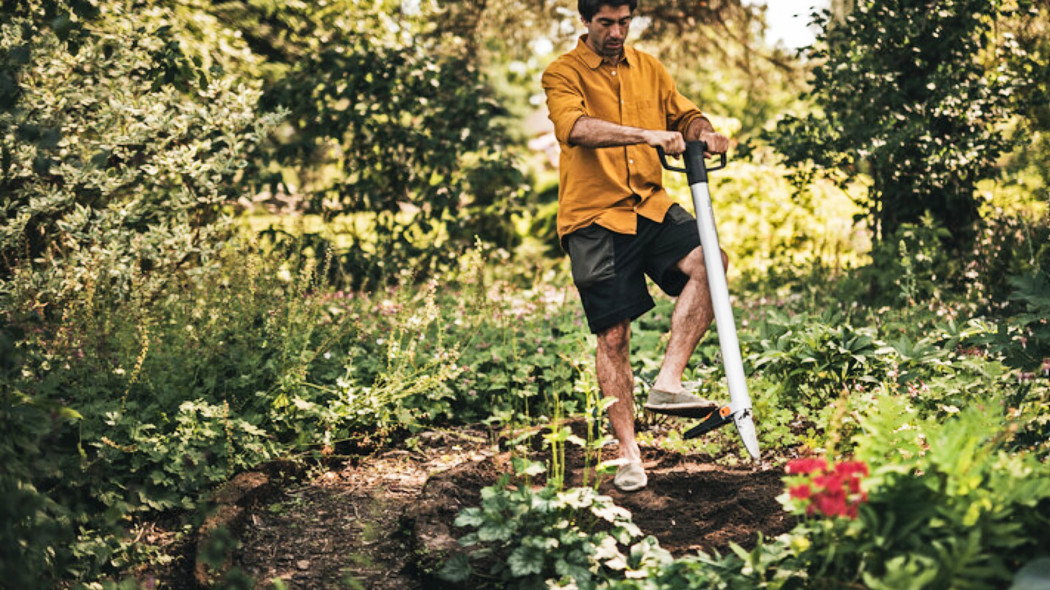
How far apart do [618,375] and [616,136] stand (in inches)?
34.4

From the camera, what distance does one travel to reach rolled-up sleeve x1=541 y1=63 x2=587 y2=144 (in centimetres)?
316

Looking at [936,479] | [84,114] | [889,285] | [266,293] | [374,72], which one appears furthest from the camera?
[374,72]

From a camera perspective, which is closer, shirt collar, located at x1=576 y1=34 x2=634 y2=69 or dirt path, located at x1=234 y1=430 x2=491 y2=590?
dirt path, located at x1=234 y1=430 x2=491 y2=590

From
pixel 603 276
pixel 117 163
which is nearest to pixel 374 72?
pixel 117 163

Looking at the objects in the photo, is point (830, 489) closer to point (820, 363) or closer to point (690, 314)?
point (690, 314)

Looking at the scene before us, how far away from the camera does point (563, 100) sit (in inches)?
126

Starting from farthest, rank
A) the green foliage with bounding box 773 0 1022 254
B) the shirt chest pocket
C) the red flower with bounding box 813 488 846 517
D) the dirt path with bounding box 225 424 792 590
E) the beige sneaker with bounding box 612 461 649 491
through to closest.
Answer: the green foliage with bounding box 773 0 1022 254, the shirt chest pocket, the beige sneaker with bounding box 612 461 649 491, the dirt path with bounding box 225 424 792 590, the red flower with bounding box 813 488 846 517

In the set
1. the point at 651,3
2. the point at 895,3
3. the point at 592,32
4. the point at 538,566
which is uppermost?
the point at 651,3

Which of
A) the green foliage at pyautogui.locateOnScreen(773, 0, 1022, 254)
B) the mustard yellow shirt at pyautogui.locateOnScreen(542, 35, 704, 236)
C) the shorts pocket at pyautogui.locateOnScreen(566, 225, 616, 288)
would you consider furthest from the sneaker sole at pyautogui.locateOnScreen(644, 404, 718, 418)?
the green foliage at pyautogui.locateOnScreen(773, 0, 1022, 254)

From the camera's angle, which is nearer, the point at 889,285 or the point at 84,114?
the point at 84,114

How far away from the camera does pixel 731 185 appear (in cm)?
869

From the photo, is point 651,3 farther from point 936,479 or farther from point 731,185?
point 936,479

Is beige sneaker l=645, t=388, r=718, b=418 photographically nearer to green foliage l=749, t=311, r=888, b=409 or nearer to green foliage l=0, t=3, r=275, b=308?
green foliage l=749, t=311, r=888, b=409

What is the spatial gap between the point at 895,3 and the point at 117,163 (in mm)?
4761
